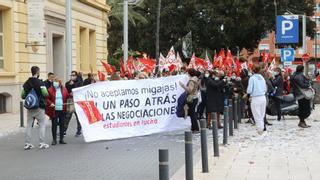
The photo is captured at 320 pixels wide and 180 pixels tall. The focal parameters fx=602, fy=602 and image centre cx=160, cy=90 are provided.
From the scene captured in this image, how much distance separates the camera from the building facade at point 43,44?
23.7 meters

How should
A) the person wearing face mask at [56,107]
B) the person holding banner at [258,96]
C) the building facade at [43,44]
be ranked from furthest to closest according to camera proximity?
the building facade at [43,44], the person holding banner at [258,96], the person wearing face mask at [56,107]

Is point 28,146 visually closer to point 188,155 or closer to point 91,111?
point 91,111

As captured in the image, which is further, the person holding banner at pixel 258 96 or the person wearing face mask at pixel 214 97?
the person wearing face mask at pixel 214 97

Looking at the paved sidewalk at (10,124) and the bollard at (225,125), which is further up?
the bollard at (225,125)

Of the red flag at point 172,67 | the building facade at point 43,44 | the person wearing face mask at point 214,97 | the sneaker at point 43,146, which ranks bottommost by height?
the sneaker at point 43,146

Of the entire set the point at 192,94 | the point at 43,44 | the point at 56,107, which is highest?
the point at 43,44

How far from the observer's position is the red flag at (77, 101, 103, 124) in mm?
13773

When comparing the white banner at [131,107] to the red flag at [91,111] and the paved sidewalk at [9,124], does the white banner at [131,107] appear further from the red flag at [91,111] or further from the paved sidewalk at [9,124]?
the paved sidewalk at [9,124]

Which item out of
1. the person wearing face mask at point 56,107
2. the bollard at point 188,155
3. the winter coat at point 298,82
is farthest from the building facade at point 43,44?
the bollard at point 188,155

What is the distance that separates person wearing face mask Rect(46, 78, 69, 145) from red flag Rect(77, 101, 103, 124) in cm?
42

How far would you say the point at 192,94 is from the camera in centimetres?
1488

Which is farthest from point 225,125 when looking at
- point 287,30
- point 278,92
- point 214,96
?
point 287,30

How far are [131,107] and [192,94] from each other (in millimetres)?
1560

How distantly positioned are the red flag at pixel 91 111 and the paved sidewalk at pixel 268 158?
9.20 feet
